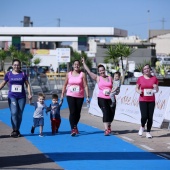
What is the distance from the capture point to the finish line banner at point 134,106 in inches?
651

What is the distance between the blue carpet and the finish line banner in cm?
237

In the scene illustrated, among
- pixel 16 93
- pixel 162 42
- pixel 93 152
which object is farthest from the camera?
pixel 162 42

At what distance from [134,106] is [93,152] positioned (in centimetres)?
746

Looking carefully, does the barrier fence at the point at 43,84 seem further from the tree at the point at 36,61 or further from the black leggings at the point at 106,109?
the tree at the point at 36,61

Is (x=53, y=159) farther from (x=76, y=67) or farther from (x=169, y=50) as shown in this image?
(x=169, y=50)

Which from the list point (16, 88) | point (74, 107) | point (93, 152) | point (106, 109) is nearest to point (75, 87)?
Answer: point (74, 107)

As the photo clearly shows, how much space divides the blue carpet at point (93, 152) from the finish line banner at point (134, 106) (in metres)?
2.37

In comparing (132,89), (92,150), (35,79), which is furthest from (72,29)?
(92,150)

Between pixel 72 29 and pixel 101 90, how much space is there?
33405mm

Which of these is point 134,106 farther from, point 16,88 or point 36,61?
point 36,61

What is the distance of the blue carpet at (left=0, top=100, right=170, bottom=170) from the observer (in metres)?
9.79

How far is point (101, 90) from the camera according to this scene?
1427cm

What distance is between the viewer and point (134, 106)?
18.5 metres

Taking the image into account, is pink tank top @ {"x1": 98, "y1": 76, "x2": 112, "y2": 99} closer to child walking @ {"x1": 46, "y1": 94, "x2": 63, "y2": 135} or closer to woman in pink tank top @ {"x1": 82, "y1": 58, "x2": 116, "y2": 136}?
woman in pink tank top @ {"x1": 82, "y1": 58, "x2": 116, "y2": 136}
